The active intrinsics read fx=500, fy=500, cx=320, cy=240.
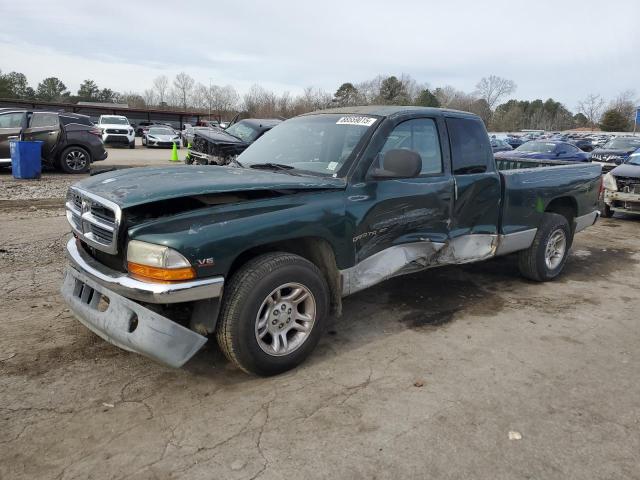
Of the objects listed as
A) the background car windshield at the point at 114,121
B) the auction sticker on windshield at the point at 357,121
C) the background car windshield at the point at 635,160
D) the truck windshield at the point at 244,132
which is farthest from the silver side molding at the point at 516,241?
the background car windshield at the point at 114,121

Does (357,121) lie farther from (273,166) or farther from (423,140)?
(273,166)

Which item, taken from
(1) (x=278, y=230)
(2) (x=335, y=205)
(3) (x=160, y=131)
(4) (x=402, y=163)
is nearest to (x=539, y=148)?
(4) (x=402, y=163)

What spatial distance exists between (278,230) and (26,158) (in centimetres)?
1144

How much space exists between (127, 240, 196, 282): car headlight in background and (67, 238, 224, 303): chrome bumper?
0.15ft

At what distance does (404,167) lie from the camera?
12.3 feet

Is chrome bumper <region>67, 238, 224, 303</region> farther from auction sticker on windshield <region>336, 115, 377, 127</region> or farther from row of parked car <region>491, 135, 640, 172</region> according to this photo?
row of parked car <region>491, 135, 640, 172</region>

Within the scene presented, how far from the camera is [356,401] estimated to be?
3152 mm

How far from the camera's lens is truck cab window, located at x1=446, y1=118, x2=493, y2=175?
15.3 feet

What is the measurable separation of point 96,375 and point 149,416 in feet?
2.22

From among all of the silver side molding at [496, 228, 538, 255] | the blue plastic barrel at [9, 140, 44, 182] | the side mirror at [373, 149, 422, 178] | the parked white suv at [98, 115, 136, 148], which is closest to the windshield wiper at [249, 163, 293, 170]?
the side mirror at [373, 149, 422, 178]

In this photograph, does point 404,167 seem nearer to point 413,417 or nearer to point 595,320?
point 413,417

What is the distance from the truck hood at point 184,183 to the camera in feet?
9.98

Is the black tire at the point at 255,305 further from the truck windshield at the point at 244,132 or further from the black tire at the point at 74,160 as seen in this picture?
the black tire at the point at 74,160

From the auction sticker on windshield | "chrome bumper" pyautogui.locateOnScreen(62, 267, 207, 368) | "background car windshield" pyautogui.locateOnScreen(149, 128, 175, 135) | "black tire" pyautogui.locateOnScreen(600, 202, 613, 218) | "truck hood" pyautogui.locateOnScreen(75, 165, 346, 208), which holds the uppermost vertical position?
"background car windshield" pyautogui.locateOnScreen(149, 128, 175, 135)
